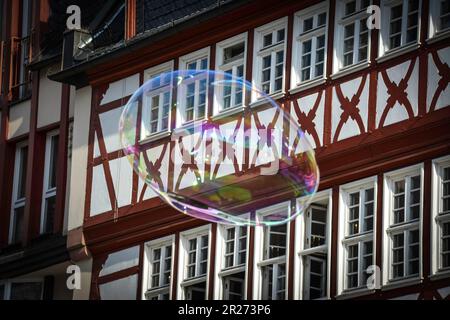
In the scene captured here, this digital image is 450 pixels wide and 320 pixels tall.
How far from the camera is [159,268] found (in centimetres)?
3403

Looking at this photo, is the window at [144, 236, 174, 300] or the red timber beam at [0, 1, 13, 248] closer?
the window at [144, 236, 174, 300]

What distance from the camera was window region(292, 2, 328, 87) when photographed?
3172 centimetres

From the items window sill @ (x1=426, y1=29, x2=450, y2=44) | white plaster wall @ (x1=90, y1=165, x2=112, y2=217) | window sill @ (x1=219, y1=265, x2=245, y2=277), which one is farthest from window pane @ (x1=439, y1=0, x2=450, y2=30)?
white plaster wall @ (x1=90, y1=165, x2=112, y2=217)

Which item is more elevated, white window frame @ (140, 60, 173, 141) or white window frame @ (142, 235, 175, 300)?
white window frame @ (140, 60, 173, 141)

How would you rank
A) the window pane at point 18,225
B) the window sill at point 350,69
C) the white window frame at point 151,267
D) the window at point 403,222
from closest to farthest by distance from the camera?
the window at point 403,222 → the window sill at point 350,69 → the white window frame at point 151,267 → the window pane at point 18,225

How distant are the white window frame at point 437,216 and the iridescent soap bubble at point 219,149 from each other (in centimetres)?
178

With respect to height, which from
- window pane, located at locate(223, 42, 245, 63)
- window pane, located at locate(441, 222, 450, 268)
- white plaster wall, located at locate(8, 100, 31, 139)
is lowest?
window pane, located at locate(441, 222, 450, 268)

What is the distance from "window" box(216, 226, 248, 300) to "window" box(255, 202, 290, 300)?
15.2 inches

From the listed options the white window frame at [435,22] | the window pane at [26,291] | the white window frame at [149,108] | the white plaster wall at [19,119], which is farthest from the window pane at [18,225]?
the white window frame at [435,22]

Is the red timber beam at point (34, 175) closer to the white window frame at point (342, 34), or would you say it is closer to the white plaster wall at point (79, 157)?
the white plaster wall at point (79, 157)

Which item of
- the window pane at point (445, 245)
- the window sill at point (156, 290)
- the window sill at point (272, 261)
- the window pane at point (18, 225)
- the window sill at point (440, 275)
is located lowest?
the window sill at point (440, 275)

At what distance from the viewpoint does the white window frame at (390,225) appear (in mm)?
29094

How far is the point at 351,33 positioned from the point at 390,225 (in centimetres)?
329

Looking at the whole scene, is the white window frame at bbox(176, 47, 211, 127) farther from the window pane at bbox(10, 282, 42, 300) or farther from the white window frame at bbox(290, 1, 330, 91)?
the window pane at bbox(10, 282, 42, 300)
